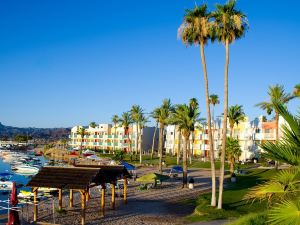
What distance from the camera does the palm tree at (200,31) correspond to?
32.1 metres

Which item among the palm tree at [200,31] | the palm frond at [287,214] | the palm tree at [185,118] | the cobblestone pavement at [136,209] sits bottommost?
the cobblestone pavement at [136,209]

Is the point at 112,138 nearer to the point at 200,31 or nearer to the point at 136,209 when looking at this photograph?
the point at 136,209

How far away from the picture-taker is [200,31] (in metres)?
32.4

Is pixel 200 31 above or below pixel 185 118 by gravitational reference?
above

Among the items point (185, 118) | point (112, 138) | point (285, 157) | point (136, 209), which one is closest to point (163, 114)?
point (185, 118)

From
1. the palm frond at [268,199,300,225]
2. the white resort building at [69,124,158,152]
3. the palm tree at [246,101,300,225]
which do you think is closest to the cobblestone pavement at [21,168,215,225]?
the palm tree at [246,101,300,225]

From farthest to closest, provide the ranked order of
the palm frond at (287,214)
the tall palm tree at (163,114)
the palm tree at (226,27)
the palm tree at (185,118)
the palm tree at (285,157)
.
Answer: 1. the tall palm tree at (163,114)
2. the palm tree at (185,118)
3. the palm tree at (226,27)
4. the palm tree at (285,157)
5. the palm frond at (287,214)

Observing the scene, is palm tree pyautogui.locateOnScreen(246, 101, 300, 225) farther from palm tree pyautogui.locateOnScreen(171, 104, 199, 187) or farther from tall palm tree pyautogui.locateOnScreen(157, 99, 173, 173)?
tall palm tree pyautogui.locateOnScreen(157, 99, 173, 173)

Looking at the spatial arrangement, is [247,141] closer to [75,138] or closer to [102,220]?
[102,220]

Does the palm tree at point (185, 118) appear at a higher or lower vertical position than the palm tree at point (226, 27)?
lower

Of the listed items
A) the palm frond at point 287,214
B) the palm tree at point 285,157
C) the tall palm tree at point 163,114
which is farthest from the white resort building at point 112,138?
the palm frond at point 287,214

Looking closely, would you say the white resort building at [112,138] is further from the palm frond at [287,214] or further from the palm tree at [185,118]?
the palm frond at [287,214]

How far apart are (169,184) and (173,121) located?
11505 millimetres

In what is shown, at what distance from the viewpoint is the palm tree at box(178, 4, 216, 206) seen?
1265 inches
